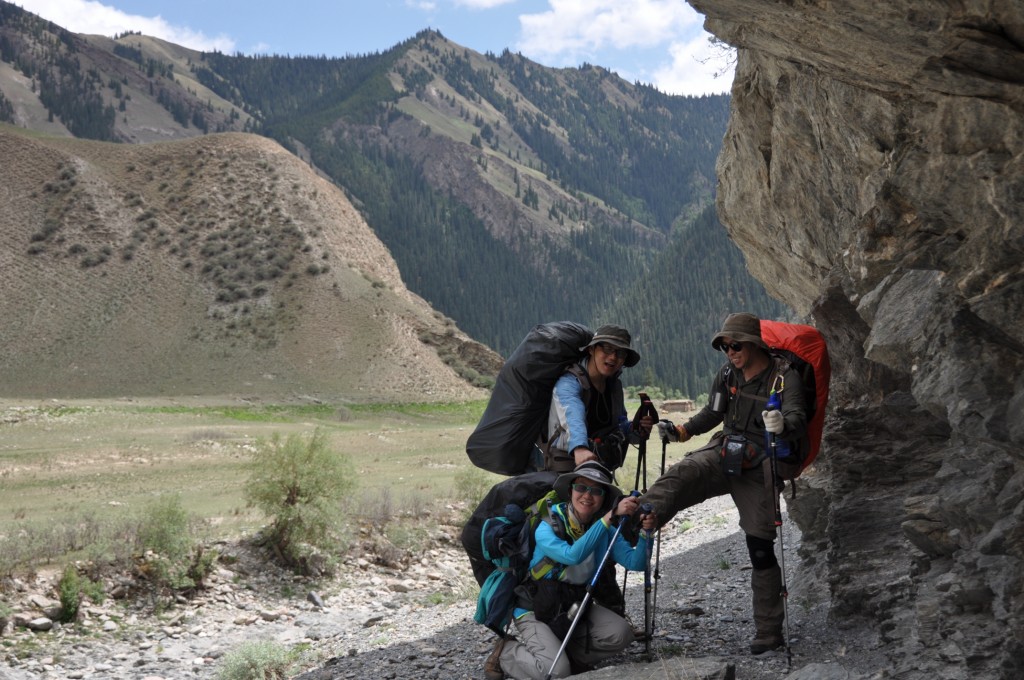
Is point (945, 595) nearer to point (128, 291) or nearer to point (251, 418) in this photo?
point (251, 418)

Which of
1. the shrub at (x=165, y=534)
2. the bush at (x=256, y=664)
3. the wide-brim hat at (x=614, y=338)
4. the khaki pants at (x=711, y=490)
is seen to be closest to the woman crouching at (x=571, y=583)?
the khaki pants at (x=711, y=490)

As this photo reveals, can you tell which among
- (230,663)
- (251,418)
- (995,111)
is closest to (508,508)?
(995,111)

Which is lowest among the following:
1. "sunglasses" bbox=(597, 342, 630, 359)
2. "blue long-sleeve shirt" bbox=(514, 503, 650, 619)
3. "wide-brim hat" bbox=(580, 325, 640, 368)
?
"blue long-sleeve shirt" bbox=(514, 503, 650, 619)

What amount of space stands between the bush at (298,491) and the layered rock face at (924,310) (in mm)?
10042

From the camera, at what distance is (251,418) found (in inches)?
2047

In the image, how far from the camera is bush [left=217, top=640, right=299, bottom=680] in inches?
401

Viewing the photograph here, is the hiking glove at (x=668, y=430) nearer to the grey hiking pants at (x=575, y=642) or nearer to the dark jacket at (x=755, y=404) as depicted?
the dark jacket at (x=755, y=404)

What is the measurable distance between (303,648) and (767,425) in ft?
25.6

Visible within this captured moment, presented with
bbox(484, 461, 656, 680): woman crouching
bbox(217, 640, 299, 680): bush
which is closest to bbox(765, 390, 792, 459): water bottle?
bbox(484, 461, 656, 680): woman crouching

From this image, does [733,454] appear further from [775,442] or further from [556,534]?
[556,534]

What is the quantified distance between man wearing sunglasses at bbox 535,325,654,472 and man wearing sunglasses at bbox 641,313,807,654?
503 millimetres

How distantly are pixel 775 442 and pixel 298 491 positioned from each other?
11920 mm

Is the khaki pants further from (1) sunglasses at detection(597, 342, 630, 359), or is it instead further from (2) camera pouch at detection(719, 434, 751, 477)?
(1) sunglasses at detection(597, 342, 630, 359)

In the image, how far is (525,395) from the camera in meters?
7.51
